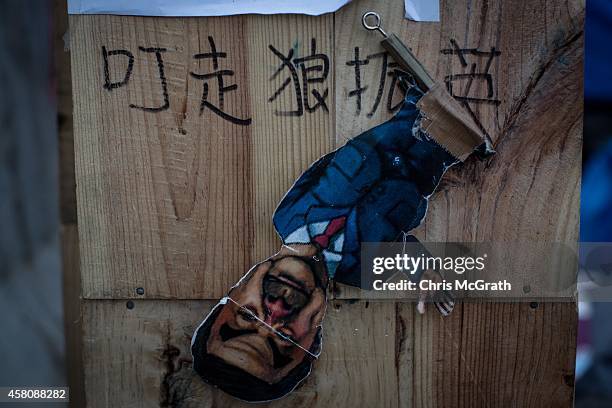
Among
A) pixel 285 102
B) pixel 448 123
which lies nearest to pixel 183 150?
pixel 285 102

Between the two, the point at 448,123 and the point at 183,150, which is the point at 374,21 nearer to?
the point at 448,123

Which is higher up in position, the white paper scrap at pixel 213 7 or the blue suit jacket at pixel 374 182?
the white paper scrap at pixel 213 7

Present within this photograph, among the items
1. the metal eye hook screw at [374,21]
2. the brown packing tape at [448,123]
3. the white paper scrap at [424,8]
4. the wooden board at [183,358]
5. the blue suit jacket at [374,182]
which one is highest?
the white paper scrap at [424,8]

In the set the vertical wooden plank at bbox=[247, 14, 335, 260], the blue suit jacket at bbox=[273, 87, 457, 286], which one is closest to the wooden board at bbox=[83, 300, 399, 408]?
the blue suit jacket at bbox=[273, 87, 457, 286]

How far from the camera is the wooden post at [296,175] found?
143cm

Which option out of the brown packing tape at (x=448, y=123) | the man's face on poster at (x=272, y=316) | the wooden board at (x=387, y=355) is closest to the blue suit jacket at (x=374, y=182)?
the brown packing tape at (x=448, y=123)

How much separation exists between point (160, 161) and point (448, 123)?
0.80 meters

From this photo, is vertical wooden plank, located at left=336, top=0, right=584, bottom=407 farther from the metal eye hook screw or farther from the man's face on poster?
the man's face on poster

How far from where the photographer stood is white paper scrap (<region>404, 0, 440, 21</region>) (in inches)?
55.5

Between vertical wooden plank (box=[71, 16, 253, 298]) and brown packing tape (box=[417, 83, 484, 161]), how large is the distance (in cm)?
49

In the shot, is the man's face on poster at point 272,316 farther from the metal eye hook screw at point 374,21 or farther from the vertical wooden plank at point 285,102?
the metal eye hook screw at point 374,21

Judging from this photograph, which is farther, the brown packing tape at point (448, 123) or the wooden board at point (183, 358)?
the wooden board at point (183, 358)

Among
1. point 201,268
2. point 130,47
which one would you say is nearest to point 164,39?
point 130,47

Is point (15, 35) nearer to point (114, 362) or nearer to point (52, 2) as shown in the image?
point (52, 2)
